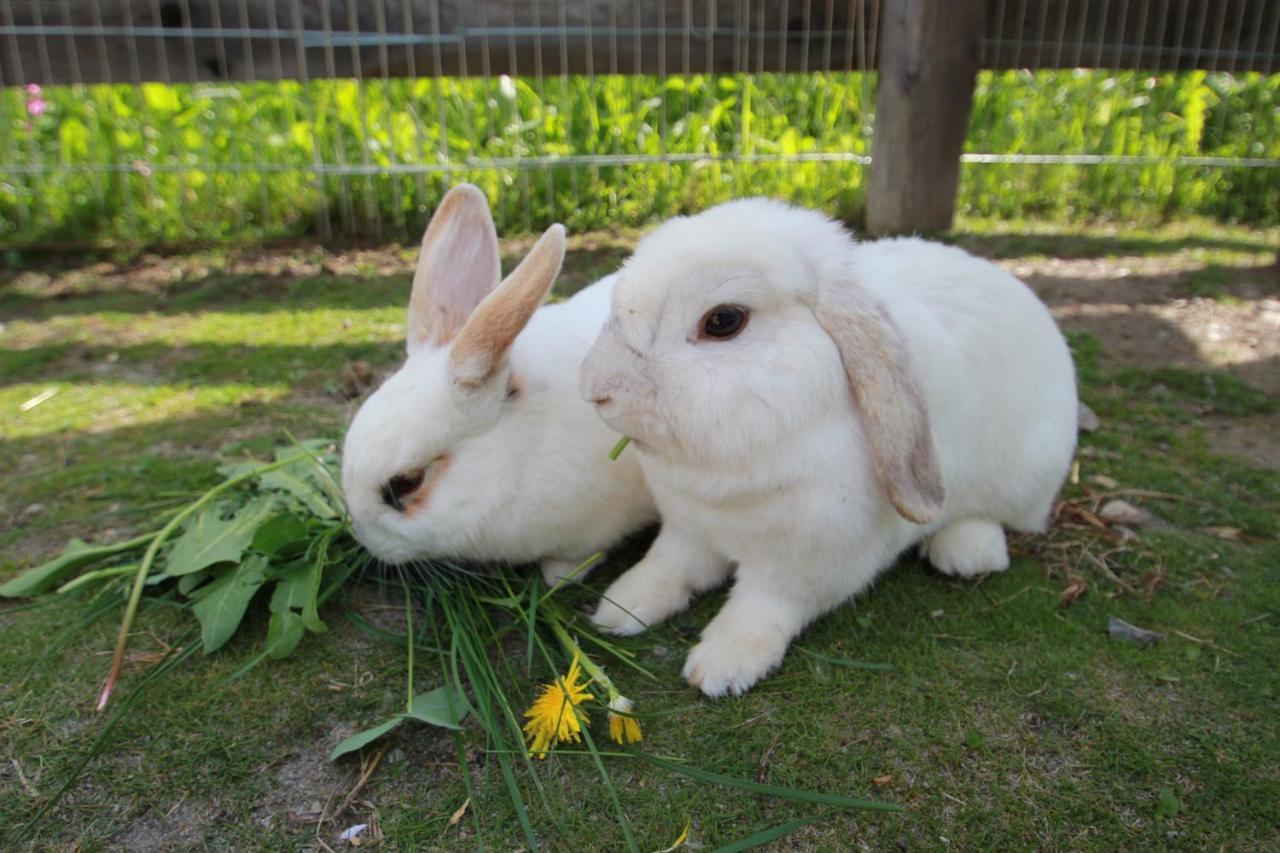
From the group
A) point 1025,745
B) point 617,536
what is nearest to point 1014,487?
point 1025,745

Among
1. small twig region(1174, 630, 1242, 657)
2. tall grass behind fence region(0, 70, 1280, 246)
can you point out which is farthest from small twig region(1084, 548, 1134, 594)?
tall grass behind fence region(0, 70, 1280, 246)

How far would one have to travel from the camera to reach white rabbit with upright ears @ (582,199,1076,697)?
1.77 meters

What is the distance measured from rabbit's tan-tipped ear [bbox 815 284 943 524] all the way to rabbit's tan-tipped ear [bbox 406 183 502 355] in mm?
858

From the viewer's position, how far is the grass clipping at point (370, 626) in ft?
5.95

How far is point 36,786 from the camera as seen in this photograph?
5.86 feet

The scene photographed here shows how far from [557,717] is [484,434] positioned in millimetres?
632

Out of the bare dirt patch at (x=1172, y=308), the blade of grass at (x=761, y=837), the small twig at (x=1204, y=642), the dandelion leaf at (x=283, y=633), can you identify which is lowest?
the blade of grass at (x=761, y=837)

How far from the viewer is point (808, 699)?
195 centimetres

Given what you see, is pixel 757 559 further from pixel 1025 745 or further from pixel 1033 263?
pixel 1033 263

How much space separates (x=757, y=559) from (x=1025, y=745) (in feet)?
1.95

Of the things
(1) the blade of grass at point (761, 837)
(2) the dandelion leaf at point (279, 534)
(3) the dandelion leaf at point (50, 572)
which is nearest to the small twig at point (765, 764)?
(1) the blade of grass at point (761, 837)

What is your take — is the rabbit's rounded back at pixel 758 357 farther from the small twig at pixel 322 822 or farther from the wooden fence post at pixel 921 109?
the wooden fence post at pixel 921 109

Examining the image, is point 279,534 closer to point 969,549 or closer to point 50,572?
point 50,572

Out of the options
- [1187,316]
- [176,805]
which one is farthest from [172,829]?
[1187,316]
